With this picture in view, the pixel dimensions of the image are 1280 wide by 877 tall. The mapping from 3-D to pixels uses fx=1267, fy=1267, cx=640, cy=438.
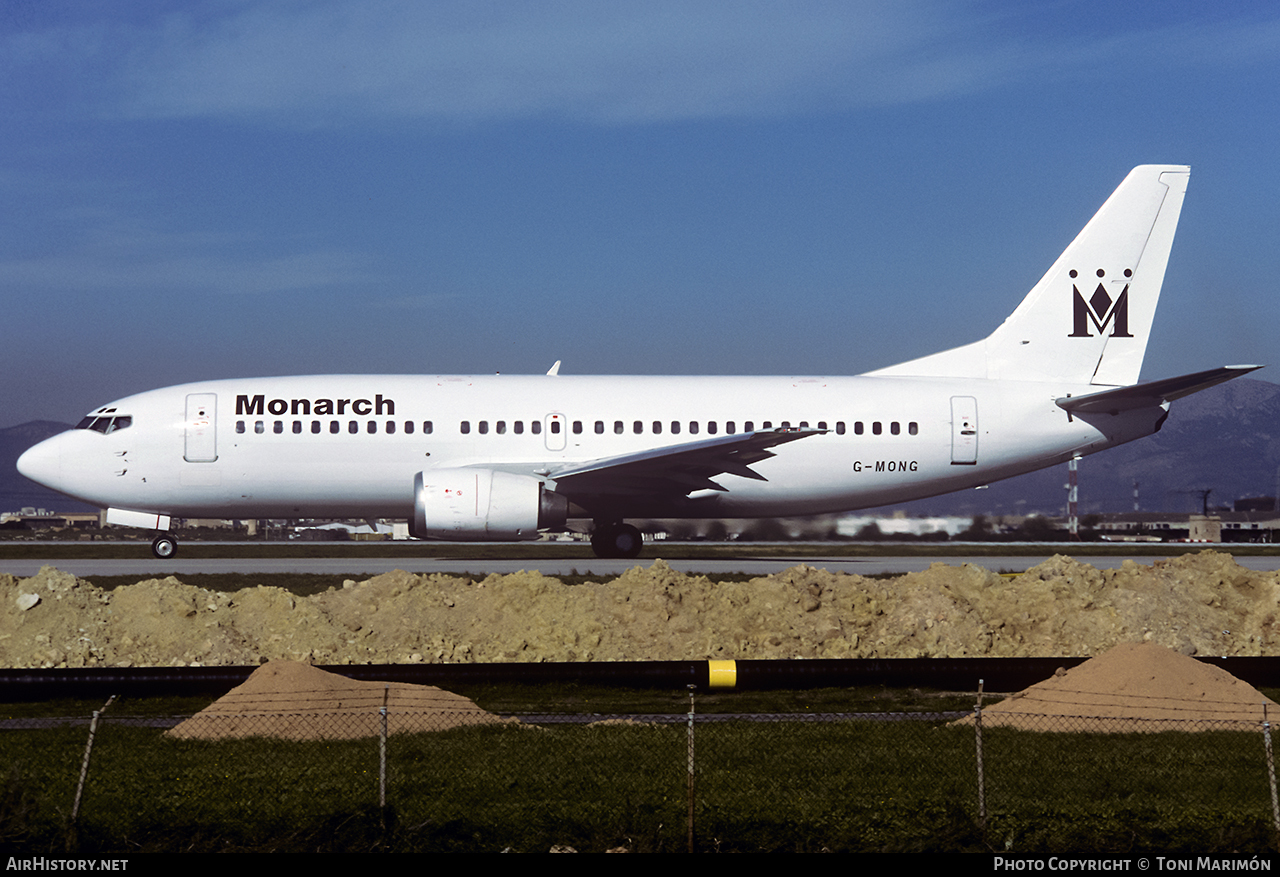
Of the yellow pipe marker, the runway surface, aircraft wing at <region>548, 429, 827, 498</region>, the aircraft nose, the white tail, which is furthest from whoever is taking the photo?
the white tail

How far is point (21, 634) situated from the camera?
19.1 meters

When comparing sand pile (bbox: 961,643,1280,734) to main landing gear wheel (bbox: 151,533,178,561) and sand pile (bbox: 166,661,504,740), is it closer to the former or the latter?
sand pile (bbox: 166,661,504,740)

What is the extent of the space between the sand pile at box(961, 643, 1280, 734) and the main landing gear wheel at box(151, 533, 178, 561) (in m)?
24.3

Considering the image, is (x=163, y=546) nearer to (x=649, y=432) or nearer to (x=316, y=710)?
(x=649, y=432)

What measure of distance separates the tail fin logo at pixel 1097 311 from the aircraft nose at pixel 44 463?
2601 cm

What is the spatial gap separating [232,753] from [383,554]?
23.9 meters

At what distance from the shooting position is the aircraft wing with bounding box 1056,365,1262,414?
28.9m

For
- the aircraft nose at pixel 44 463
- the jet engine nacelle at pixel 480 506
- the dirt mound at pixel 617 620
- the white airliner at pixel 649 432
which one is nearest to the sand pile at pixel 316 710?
the dirt mound at pixel 617 620

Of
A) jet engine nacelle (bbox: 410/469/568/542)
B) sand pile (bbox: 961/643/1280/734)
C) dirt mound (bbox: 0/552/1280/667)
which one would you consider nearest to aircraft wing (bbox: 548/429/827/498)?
jet engine nacelle (bbox: 410/469/568/542)

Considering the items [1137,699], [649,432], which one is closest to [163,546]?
[649,432]

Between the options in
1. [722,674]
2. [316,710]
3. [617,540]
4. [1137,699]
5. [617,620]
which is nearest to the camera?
[316,710]

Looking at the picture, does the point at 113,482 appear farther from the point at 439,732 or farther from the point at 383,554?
the point at 439,732

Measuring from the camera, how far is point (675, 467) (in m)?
30.8

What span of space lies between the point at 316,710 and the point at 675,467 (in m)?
17.9
